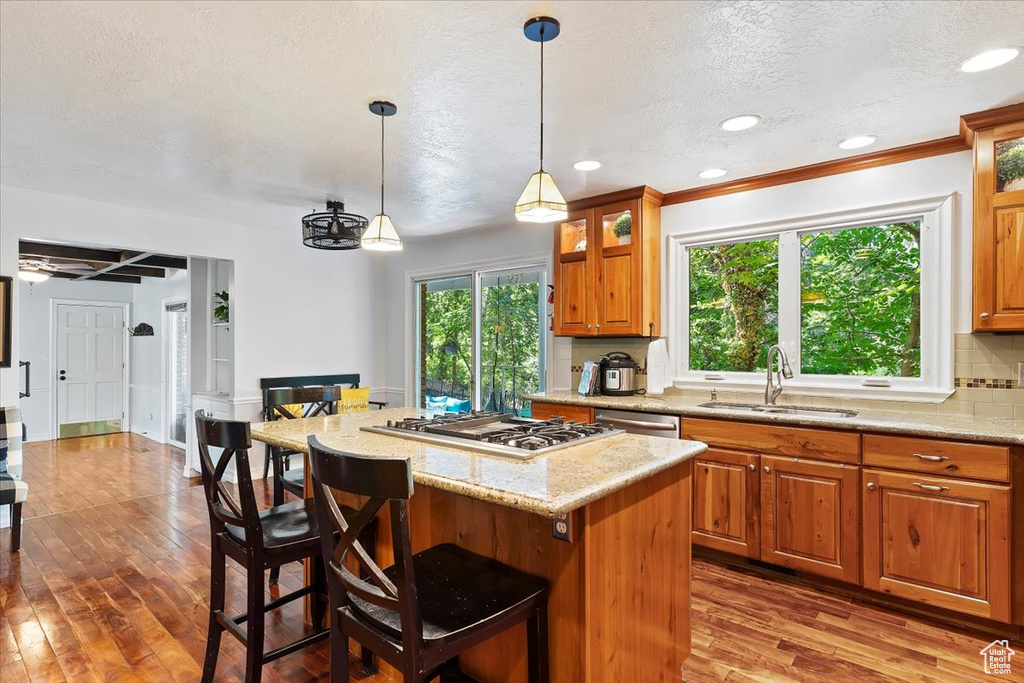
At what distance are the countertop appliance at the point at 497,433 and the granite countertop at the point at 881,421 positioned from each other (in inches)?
47.3

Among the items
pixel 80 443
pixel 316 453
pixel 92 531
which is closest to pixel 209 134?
pixel 316 453

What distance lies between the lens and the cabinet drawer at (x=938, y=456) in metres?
2.34

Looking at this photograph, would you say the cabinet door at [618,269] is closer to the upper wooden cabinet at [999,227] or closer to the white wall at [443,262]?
the white wall at [443,262]

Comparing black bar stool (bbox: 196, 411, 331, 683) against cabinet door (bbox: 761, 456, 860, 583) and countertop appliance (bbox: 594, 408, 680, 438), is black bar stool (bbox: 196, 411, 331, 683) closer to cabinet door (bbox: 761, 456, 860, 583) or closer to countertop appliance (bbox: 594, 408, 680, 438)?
countertop appliance (bbox: 594, 408, 680, 438)

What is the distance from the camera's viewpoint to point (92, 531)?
148 inches

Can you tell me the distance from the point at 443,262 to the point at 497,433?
3.89 metres

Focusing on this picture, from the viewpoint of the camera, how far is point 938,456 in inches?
97.1

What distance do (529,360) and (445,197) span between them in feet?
5.64

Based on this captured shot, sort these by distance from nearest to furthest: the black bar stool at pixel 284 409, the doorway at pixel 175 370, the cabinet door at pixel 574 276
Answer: the black bar stool at pixel 284 409, the cabinet door at pixel 574 276, the doorway at pixel 175 370

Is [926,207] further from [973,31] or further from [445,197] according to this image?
[445,197]

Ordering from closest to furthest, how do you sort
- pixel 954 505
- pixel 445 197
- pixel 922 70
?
pixel 922 70 < pixel 954 505 < pixel 445 197

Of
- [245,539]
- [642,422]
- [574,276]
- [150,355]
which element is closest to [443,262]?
[574,276]

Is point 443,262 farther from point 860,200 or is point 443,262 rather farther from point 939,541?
point 939,541

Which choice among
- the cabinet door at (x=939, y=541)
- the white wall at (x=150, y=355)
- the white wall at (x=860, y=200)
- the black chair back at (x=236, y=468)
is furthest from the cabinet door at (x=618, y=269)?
the white wall at (x=150, y=355)
